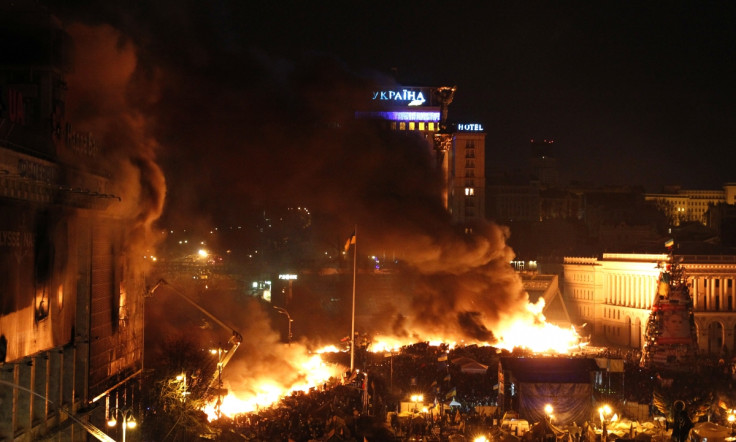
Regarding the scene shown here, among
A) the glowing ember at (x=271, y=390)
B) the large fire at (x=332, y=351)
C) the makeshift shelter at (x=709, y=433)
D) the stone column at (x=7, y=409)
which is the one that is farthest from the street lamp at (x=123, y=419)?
the makeshift shelter at (x=709, y=433)

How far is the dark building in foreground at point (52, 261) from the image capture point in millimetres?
16734

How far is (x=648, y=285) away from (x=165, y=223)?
36344 mm

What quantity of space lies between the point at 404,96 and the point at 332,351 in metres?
57.9

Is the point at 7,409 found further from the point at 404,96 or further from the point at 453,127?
the point at 404,96

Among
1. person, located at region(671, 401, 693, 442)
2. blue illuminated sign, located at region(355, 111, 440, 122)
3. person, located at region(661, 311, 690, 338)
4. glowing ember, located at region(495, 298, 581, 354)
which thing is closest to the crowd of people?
person, located at region(661, 311, 690, 338)

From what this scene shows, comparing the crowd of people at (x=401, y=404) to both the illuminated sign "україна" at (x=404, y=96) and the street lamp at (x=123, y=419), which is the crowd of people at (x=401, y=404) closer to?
the street lamp at (x=123, y=419)

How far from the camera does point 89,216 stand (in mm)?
21984

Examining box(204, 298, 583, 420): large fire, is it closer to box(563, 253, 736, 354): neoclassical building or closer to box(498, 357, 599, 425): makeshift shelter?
box(563, 253, 736, 354): neoclassical building

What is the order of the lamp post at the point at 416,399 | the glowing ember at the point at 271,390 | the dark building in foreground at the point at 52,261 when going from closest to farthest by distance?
the dark building in foreground at the point at 52,261 < the lamp post at the point at 416,399 < the glowing ember at the point at 271,390

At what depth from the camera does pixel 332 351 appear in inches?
1731

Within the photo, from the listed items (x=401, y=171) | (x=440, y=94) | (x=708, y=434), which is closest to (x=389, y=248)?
(x=401, y=171)

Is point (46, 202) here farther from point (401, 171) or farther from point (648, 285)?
point (648, 285)

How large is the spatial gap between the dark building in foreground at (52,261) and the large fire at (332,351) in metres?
6.29

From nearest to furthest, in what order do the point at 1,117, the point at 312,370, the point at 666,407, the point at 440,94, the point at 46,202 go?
1. the point at 1,117
2. the point at 46,202
3. the point at 666,407
4. the point at 312,370
5. the point at 440,94
